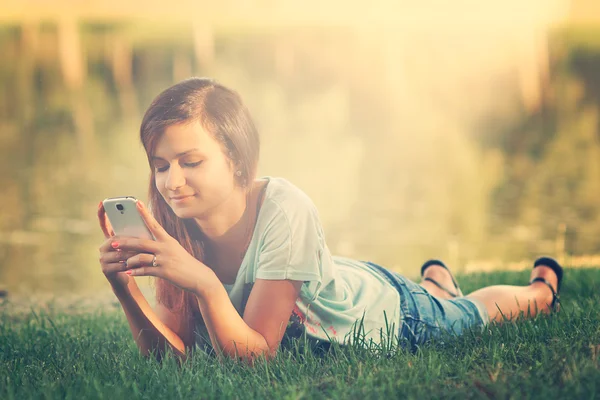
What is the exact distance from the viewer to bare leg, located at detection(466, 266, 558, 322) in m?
2.99

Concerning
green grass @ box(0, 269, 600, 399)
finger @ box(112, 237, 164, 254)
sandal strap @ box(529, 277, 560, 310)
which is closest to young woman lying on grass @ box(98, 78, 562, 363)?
finger @ box(112, 237, 164, 254)

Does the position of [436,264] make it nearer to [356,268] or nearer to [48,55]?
[356,268]

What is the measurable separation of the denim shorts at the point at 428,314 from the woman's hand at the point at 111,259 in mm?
960

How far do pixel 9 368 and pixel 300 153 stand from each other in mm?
9382

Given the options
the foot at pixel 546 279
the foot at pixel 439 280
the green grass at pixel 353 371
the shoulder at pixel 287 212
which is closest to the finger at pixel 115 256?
the green grass at pixel 353 371

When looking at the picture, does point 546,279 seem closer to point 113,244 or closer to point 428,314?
point 428,314

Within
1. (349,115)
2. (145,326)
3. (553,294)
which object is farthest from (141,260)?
(349,115)

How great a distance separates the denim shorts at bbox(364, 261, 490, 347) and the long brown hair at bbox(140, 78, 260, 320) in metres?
0.76

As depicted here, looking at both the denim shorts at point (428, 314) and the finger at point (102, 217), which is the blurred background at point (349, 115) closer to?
the denim shorts at point (428, 314)

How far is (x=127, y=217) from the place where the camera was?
2182mm

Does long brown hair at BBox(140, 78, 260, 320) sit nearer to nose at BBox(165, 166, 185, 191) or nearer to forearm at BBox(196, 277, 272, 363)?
nose at BBox(165, 166, 185, 191)

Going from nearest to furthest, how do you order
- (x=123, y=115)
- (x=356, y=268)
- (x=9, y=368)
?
1. (x=9, y=368)
2. (x=356, y=268)
3. (x=123, y=115)

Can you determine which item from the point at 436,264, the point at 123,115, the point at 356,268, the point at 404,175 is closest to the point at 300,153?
the point at 404,175

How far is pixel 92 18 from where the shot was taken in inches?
691
